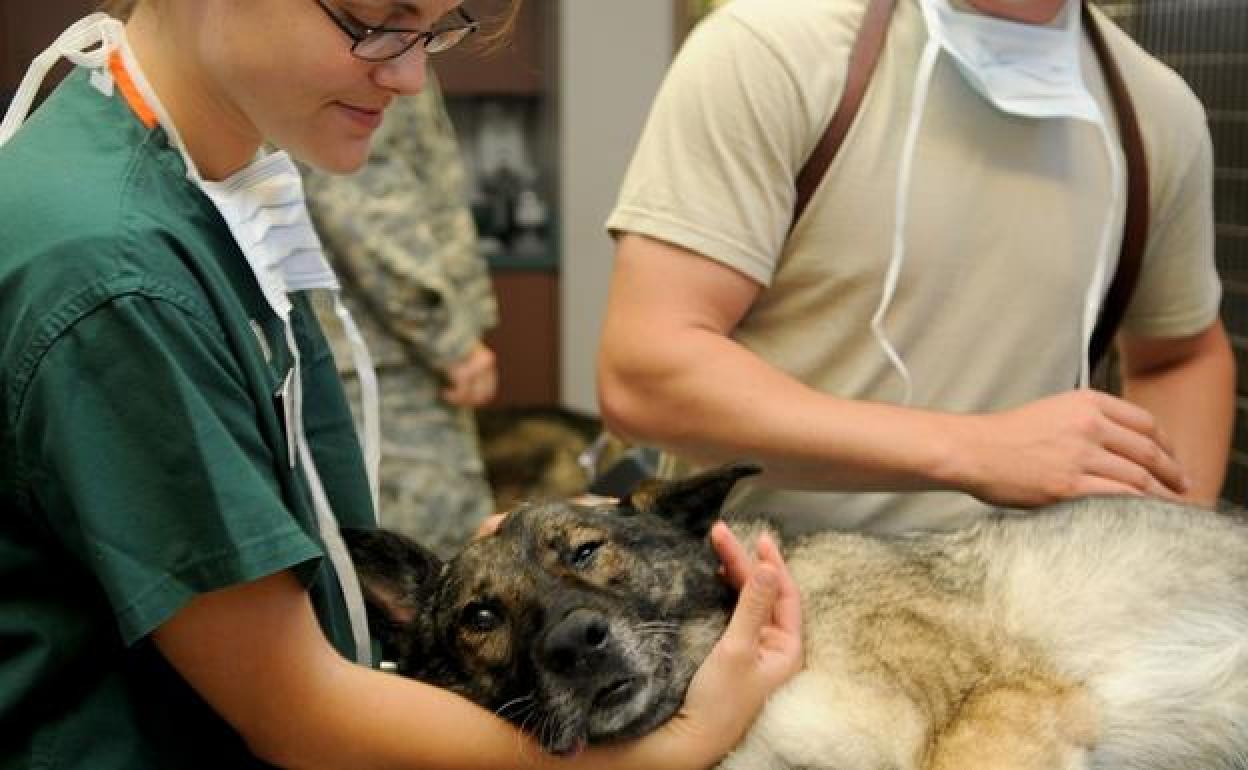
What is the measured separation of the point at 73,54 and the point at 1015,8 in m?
1.27

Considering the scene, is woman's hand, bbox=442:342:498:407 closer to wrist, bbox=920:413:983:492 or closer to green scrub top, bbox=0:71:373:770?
wrist, bbox=920:413:983:492

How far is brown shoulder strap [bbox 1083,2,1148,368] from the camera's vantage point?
201 centimetres

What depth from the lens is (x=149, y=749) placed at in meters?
1.24

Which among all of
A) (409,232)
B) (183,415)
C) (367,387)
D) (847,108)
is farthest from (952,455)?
(409,232)

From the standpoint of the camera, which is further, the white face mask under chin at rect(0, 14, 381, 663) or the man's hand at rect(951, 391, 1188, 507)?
the man's hand at rect(951, 391, 1188, 507)

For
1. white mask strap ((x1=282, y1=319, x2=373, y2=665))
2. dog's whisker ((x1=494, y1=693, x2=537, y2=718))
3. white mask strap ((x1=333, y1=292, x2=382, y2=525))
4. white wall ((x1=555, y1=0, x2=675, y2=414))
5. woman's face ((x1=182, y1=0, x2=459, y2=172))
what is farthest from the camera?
white wall ((x1=555, y1=0, x2=675, y2=414))

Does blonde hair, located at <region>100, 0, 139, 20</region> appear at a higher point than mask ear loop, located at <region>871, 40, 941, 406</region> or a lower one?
higher

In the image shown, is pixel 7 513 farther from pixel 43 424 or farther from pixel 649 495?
pixel 649 495

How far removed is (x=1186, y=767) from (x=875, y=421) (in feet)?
1.79

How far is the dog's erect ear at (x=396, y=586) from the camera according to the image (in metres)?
1.68

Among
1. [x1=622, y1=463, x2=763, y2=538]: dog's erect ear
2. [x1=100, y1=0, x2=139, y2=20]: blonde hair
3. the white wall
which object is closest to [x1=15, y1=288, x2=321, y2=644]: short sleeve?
[x1=100, y1=0, x2=139, y2=20]: blonde hair

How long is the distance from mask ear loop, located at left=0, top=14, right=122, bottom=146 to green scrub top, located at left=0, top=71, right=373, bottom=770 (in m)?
0.04

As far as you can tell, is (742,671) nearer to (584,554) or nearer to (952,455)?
(584,554)

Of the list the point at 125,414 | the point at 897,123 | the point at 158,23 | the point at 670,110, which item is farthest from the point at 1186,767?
the point at 158,23
